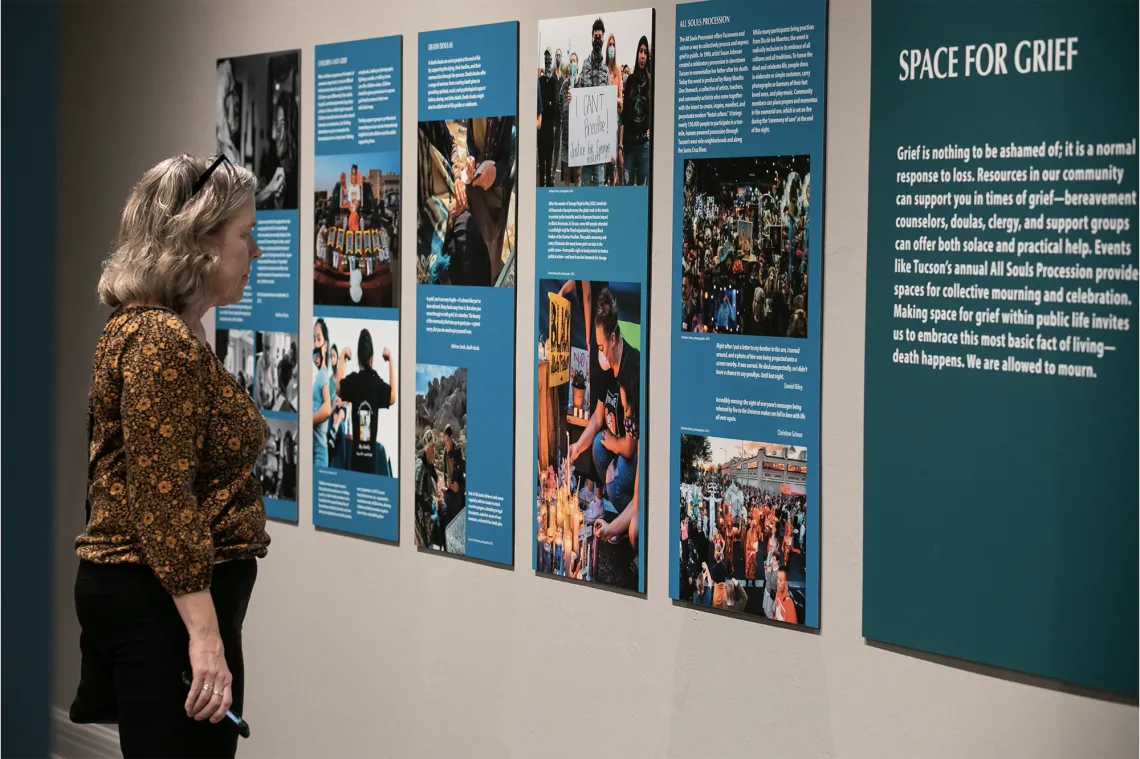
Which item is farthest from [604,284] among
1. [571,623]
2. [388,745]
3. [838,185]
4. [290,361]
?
[388,745]

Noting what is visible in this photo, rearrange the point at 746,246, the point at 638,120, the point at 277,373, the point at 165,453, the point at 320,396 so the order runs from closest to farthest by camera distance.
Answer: the point at 165,453 < the point at 746,246 < the point at 638,120 < the point at 320,396 < the point at 277,373

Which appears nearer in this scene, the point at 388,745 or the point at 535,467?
the point at 535,467

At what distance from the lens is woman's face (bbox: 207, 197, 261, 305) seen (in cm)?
238

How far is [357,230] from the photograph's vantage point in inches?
138

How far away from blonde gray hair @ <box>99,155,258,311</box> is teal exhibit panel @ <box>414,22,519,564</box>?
3.11ft

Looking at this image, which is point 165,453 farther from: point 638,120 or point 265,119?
point 265,119

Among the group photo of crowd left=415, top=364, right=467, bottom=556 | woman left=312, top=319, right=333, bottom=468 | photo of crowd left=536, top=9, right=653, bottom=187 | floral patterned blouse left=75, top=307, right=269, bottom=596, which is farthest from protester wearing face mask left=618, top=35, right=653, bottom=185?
woman left=312, top=319, right=333, bottom=468

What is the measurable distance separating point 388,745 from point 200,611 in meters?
1.48

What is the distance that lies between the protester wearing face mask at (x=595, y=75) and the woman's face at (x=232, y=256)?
34.7 inches

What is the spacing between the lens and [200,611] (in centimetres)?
222

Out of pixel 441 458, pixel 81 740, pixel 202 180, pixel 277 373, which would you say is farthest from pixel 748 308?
pixel 81 740

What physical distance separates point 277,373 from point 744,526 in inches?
66.8

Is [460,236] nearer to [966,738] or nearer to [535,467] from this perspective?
[535,467]

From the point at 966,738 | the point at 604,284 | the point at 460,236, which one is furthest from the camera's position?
Result: the point at 460,236
